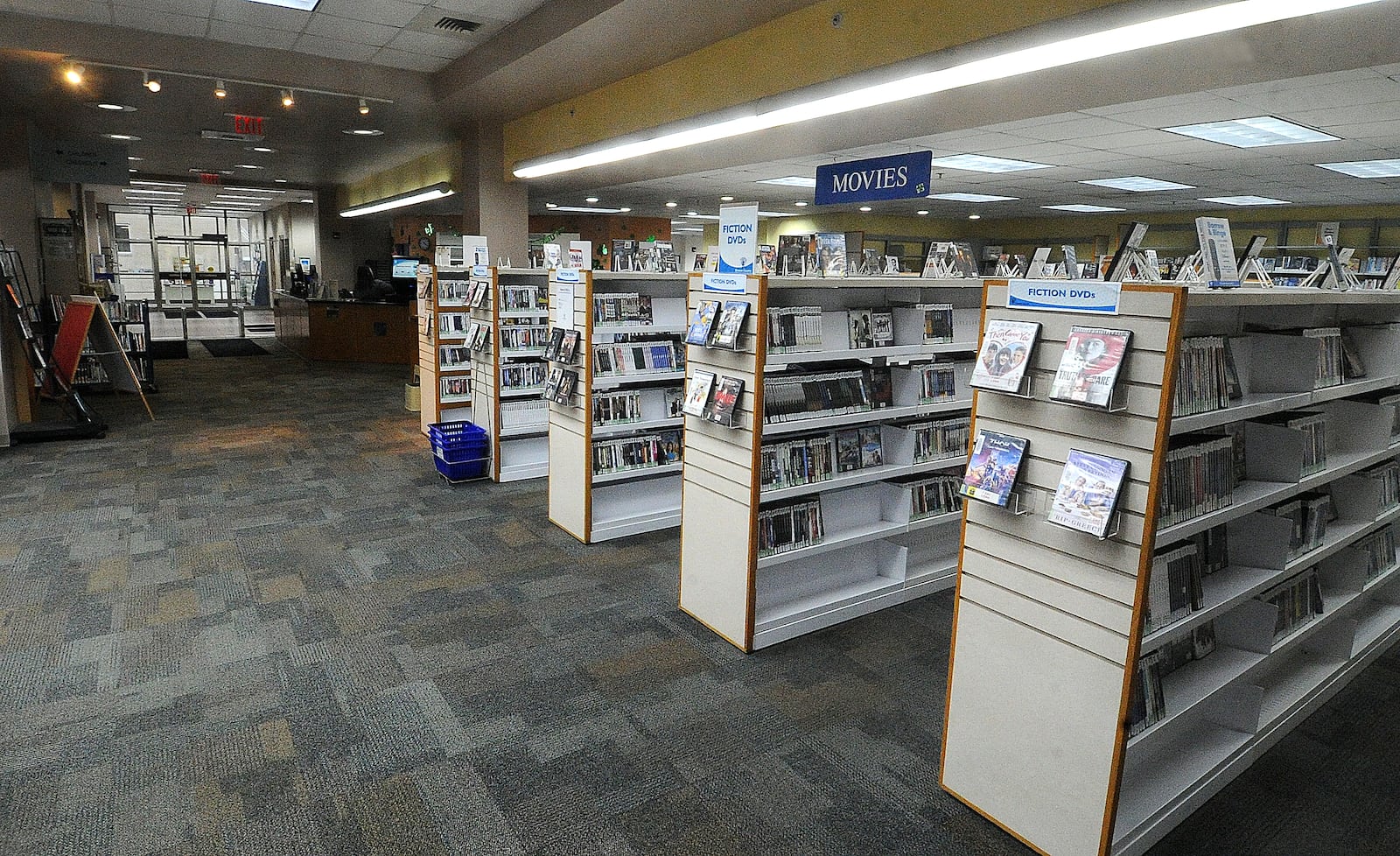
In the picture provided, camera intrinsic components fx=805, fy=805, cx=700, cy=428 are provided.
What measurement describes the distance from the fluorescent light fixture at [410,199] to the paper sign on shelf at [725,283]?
769 cm

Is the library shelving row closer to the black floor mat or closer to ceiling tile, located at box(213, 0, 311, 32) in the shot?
the black floor mat

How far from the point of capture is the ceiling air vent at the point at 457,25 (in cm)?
616

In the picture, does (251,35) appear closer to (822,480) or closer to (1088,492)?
(822,480)

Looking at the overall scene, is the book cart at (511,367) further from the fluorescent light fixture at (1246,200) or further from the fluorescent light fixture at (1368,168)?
the fluorescent light fixture at (1246,200)

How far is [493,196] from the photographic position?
30.2ft

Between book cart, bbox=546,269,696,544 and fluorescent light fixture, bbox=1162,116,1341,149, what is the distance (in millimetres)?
4270

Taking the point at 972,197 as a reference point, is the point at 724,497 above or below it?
below

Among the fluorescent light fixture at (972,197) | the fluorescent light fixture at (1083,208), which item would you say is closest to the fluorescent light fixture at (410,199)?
the fluorescent light fixture at (972,197)

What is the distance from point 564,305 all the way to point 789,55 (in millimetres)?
2259

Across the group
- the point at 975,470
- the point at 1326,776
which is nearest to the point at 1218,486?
the point at 975,470

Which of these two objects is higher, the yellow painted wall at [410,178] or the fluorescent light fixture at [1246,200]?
the yellow painted wall at [410,178]

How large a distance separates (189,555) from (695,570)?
10.6ft

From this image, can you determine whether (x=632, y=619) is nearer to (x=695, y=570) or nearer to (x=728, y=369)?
(x=695, y=570)

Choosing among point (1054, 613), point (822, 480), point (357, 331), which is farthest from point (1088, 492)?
point (357, 331)
